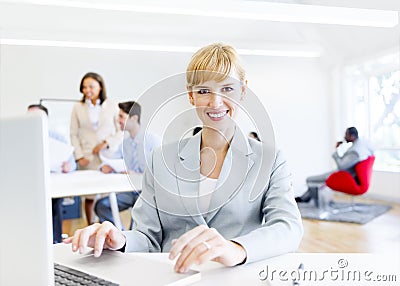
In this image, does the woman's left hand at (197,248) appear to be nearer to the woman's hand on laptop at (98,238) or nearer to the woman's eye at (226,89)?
the woman's hand on laptop at (98,238)

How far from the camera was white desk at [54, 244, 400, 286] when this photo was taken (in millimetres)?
721

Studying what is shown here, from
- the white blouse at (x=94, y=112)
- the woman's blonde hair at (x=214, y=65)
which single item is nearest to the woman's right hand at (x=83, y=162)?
the white blouse at (x=94, y=112)

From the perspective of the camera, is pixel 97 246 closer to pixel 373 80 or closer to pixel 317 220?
pixel 317 220

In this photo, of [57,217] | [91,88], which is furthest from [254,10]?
[57,217]

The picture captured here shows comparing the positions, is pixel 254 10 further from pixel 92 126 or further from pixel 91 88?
pixel 92 126

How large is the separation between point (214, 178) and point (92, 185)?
190cm

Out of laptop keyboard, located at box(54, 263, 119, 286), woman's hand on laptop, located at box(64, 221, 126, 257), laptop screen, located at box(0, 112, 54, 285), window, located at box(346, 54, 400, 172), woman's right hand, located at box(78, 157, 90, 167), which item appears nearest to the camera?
laptop screen, located at box(0, 112, 54, 285)

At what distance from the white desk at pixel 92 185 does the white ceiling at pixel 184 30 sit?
2.80 m

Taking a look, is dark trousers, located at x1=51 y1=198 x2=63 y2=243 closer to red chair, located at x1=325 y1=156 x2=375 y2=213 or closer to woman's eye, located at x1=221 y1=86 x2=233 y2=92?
woman's eye, located at x1=221 y1=86 x2=233 y2=92

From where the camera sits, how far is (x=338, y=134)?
267 inches

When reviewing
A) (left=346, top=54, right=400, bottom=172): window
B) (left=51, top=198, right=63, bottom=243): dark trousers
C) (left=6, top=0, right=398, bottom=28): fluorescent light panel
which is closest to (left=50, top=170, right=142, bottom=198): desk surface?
(left=51, top=198, right=63, bottom=243): dark trousers

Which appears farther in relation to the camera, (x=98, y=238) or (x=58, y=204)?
(x=58, y=204)

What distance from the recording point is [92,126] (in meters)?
4.72

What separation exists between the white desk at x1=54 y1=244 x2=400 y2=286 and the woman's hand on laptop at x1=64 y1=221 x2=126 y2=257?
3 centimetres
